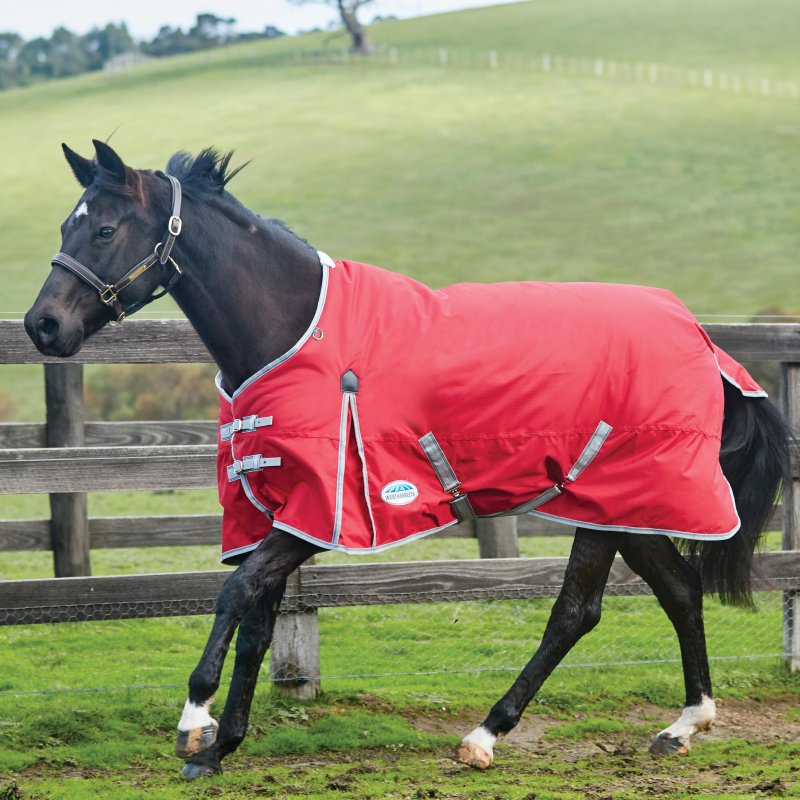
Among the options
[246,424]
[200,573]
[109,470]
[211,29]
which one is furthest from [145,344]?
[211,29]

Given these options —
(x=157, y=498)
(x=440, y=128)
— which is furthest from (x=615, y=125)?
(x=157, y=498)

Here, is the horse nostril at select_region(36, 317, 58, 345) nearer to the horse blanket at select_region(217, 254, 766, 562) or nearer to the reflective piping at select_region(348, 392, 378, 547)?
the horse blanket at select_region(217, 254, 766, 562)

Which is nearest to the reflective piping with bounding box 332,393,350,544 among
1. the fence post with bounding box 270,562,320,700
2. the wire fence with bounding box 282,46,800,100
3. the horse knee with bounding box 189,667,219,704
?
the horse knee with bounding box 189,667,219,704

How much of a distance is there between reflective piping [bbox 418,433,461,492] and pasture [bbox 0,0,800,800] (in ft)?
3.57

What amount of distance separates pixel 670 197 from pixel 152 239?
34.5m

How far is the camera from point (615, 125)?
42.8 m

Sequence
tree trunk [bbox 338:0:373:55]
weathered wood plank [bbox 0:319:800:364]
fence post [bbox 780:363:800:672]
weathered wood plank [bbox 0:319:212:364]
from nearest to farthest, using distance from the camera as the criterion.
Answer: weathered wood plank [bbox 0:319:800:364], weathered wood plank [bbox 0:319:212:364], fence post [bbox 780:363:800:672], tree trunk [bbox 338:0:373:55]

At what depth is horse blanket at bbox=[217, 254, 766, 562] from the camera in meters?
3.88

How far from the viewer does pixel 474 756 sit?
411 cm

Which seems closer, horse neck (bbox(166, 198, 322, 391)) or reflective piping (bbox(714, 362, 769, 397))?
horse neck (bbox(166, 198, 322, 391))

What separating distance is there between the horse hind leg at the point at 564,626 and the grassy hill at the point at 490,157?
22.9m

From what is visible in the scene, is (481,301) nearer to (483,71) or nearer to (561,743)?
(561,743)

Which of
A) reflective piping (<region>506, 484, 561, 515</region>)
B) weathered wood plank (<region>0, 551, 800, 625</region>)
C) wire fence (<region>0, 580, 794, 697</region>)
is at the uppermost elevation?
reflective piping (<region>506, 484, 561, 515</region>)

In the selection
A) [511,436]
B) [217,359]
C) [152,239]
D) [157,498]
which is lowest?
[157,498]
